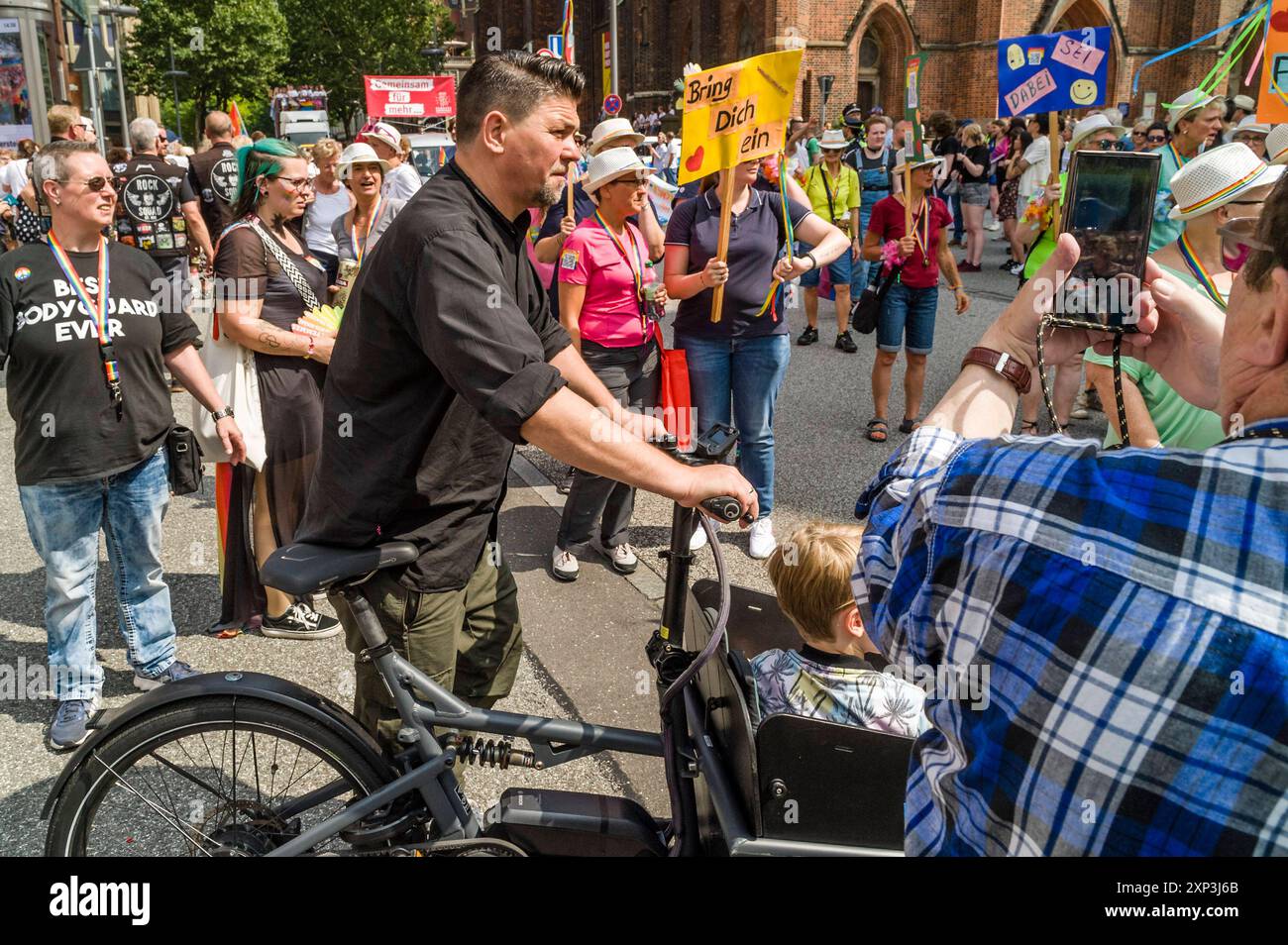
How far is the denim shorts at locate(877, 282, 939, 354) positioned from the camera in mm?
7391

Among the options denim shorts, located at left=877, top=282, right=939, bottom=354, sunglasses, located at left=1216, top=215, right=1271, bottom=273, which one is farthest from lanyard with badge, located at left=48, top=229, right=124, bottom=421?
denim shorts, located at left=877, top=282, right=939, bottom=354

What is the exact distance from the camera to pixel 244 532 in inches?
187

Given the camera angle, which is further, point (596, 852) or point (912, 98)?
point (912, 98)

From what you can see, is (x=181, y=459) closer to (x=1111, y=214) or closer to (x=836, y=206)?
(x=1111, y=214)

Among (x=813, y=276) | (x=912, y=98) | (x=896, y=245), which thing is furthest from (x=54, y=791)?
(x=813, y=276)

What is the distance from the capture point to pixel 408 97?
23016mm

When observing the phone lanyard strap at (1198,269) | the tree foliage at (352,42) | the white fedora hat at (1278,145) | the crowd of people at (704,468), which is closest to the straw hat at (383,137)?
the crowd of people at (704,468)

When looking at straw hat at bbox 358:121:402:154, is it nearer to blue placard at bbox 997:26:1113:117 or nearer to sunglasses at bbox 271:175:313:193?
sunglasses at bbox 271:175:313:193

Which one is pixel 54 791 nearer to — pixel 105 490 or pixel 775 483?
pixel 105 490

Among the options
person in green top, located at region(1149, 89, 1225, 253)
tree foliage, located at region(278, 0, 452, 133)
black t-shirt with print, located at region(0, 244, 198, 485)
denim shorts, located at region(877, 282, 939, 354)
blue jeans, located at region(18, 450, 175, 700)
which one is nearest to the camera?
black t-shirt with print, located at region(0, 244, 198, 485)

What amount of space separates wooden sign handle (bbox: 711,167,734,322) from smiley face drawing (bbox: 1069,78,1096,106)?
10.5ft

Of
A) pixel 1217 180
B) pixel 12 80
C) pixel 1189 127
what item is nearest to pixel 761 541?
pixel 1217 180
